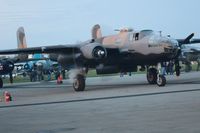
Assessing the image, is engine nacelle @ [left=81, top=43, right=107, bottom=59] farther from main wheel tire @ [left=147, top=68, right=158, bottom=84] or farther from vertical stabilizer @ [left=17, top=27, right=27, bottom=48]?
vertical stabilizer @ [left=17, top=27, right=27, bottom=48]

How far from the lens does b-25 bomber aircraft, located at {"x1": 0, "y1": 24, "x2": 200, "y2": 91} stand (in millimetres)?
Result: 22375

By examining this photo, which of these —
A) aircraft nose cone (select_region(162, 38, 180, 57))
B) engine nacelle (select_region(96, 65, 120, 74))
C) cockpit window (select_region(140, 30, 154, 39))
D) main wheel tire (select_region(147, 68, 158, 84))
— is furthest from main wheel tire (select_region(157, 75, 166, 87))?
engine nacelle (select_region(96, 65, 120, 74))

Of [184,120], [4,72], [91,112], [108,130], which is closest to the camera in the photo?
[108,130]

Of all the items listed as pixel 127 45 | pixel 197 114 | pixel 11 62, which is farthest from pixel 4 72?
pixel 197 114

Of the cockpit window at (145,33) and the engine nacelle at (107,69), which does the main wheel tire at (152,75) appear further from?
the cockpit window at (145,33)

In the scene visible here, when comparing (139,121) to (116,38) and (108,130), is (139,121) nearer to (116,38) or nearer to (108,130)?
(108,130)

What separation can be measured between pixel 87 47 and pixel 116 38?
7.44 ft

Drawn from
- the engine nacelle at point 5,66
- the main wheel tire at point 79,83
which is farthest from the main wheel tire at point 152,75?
the engine nacelle at point 5,66

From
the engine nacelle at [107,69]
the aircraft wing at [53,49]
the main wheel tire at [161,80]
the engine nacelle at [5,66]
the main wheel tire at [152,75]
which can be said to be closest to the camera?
the main wheel tire at [161,80]

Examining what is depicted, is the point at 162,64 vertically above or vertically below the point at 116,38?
below

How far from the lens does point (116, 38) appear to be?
24.6m

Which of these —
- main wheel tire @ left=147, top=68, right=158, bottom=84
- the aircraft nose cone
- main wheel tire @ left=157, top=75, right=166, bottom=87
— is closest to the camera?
the aircraft nose cone

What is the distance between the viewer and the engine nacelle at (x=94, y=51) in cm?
2284

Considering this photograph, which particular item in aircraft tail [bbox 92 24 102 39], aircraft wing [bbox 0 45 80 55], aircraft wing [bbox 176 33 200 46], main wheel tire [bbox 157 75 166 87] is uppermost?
aircraft tail [bbox 92 24 102 39]
